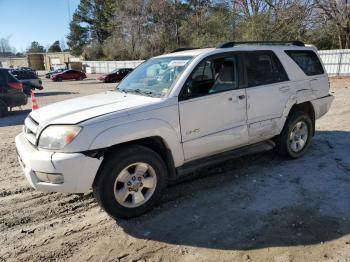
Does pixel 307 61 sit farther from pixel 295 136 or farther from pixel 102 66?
pixel 102 66

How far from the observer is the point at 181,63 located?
4.29m

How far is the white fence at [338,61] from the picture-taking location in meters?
21.0

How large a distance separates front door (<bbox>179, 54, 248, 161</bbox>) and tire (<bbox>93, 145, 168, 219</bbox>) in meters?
0.49

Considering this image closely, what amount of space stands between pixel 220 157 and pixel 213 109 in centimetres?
69

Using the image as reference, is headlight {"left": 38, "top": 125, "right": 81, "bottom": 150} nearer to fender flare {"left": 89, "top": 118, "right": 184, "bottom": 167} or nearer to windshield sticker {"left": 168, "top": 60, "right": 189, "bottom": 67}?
fender flare {"left": 89, "top": 118, "right": 184, "bottom": 167}

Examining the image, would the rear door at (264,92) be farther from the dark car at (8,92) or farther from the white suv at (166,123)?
the dark car at (8,92)

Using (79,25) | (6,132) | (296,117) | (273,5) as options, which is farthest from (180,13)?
(296,117)

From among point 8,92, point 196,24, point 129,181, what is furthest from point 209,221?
point 196,24

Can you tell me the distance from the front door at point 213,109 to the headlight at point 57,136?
4.16 ft

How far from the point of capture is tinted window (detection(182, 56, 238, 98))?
13.4 feet

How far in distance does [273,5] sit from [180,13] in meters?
20.8

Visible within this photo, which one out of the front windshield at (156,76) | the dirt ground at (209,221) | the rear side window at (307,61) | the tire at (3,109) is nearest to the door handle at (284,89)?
the rear side window at (307,61)

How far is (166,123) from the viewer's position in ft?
12.5

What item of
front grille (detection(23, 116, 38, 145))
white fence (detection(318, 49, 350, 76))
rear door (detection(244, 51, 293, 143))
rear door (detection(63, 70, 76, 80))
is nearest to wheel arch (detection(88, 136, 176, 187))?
front grille (detection(23, 116, 38, 145))
